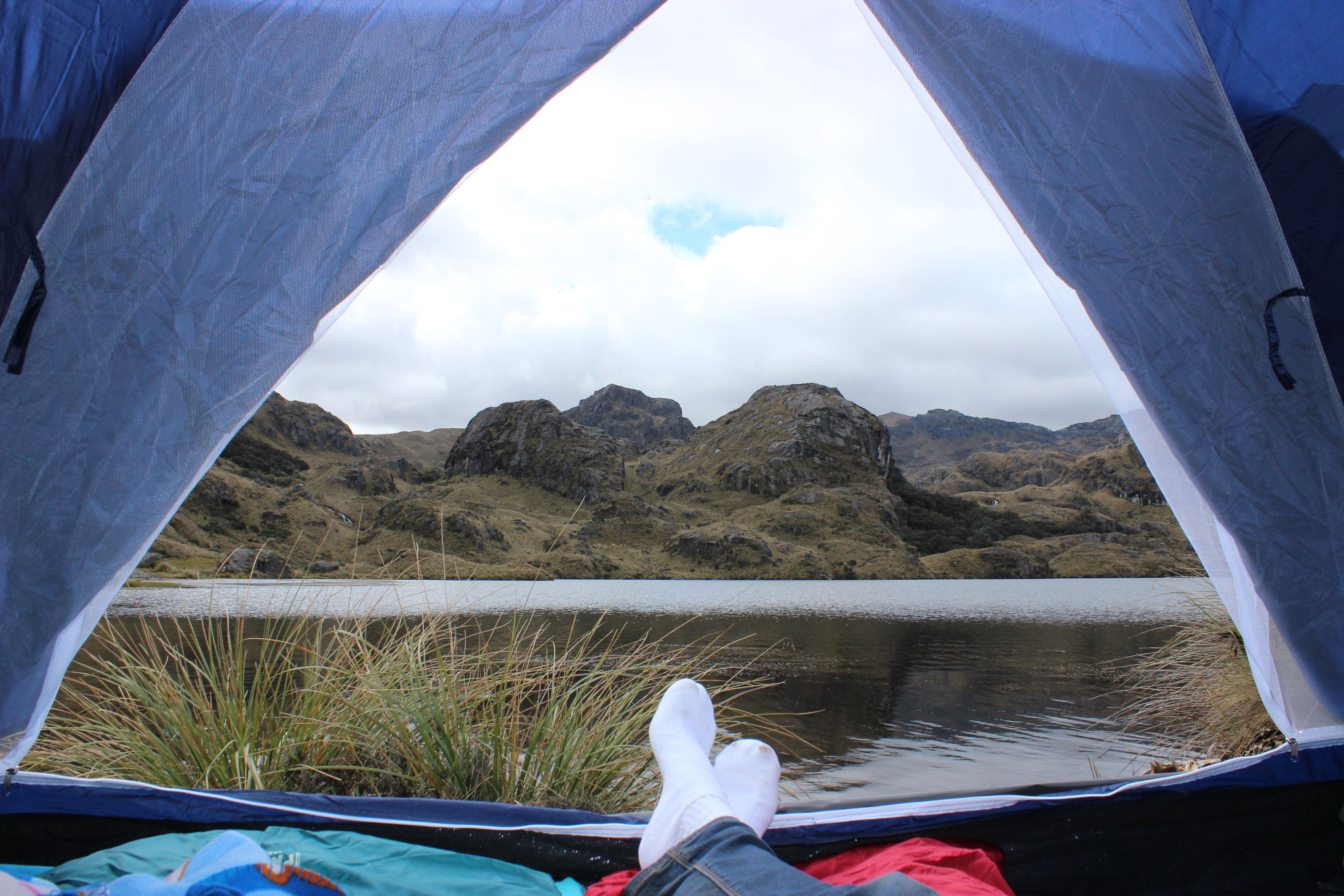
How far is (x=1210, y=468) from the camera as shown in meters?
1.72

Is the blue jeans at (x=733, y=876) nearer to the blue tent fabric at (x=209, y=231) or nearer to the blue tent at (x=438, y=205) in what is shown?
the blue tent at (x=438, y=205)

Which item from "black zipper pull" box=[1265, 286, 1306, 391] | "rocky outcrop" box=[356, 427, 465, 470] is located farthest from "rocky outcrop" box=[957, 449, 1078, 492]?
"black zipper pull" box=[1265, 286, 1306, 391]

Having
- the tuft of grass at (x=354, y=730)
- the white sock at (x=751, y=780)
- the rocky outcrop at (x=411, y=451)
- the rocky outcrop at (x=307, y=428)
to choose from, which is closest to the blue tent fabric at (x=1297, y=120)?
the white sock at (x=751, y=780)

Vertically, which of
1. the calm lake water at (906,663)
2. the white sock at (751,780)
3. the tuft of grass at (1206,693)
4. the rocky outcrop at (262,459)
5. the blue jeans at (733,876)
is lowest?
the calm lake water at (906,663)

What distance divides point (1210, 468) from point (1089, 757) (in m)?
5.48

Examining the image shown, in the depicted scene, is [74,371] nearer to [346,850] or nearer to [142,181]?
[142,181]

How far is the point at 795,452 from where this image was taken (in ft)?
316

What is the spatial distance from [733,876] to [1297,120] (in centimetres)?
212

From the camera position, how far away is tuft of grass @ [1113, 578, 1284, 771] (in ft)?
12.2

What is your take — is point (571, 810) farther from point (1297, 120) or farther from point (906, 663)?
point (906, 663)

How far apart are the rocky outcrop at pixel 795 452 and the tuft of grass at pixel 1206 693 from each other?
87052 mm

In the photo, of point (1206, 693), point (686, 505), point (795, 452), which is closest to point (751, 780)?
point (1206, 693)

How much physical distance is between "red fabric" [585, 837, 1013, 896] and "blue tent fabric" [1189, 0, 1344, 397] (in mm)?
1429

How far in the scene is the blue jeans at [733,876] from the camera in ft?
3.31
